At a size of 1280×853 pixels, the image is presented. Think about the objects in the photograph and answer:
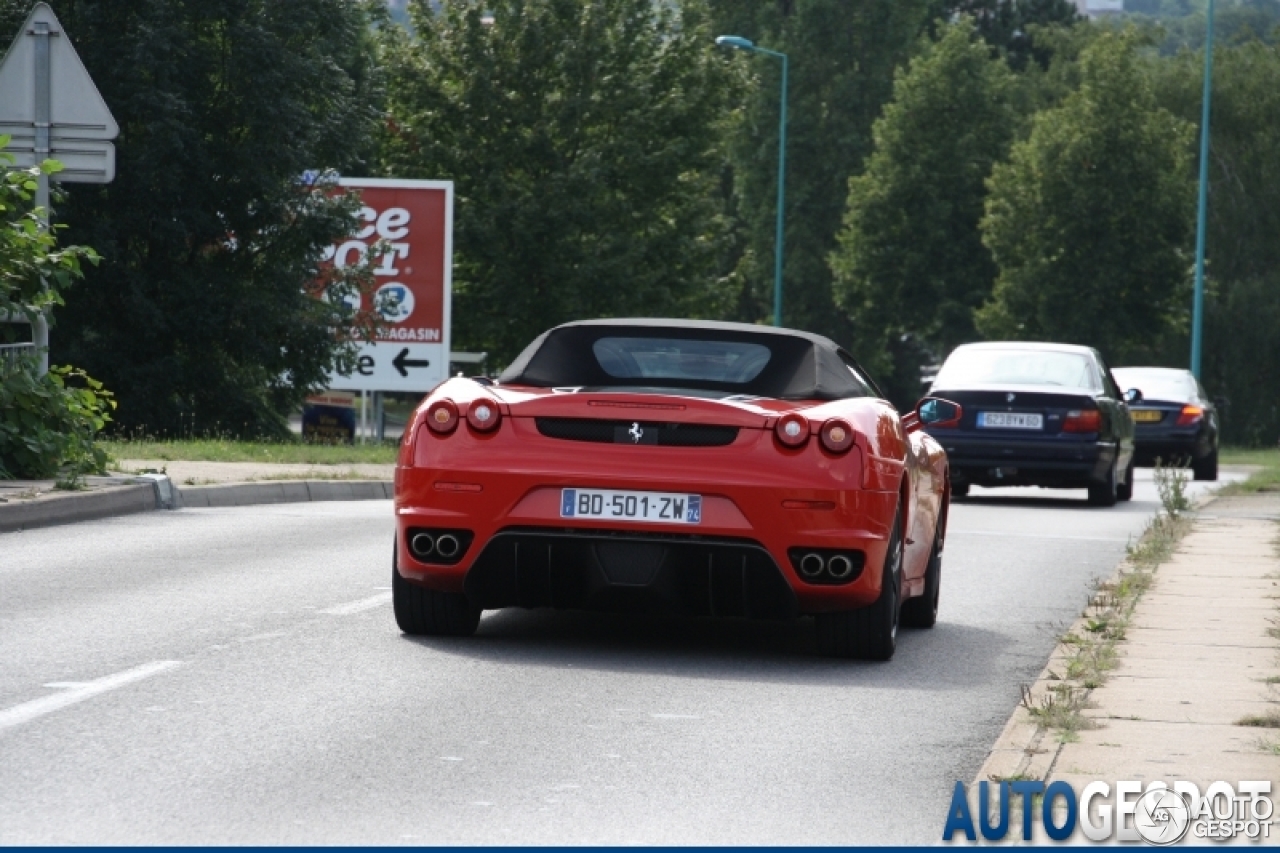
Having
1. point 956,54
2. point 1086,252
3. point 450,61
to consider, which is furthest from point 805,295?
point 450,61

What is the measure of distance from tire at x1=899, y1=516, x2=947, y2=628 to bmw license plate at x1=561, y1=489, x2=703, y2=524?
7.11 ft

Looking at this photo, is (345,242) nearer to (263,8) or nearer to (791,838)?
(263,8)

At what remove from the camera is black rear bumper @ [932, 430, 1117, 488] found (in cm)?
2142

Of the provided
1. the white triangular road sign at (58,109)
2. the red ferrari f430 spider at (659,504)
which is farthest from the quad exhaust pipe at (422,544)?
the white triangular road sign at (58,109)

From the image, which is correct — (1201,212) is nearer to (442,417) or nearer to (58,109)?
(58,109)

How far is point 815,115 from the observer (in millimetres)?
74375

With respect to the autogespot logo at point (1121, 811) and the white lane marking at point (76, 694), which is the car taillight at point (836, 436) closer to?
the white lane marking at point (76, 694)

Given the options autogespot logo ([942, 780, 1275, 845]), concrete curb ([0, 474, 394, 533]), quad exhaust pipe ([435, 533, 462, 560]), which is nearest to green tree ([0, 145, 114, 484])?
concrete curb ([0, 474, 394, 533])

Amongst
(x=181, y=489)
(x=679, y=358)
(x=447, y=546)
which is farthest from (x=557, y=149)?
(x=447, y=546)

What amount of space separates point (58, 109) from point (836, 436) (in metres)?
9.97

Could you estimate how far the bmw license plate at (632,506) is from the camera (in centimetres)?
883

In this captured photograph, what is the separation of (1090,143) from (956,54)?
1081cm

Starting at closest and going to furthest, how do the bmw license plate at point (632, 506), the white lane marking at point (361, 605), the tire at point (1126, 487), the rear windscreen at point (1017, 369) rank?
the bmw license plate at point (632, 506) < the white lane marking at point (361, 605) < the rear windscreen at point (1017, 369) < the tire at point (1126, 487)

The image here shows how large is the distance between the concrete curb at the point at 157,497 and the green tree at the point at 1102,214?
3877 centimetres
